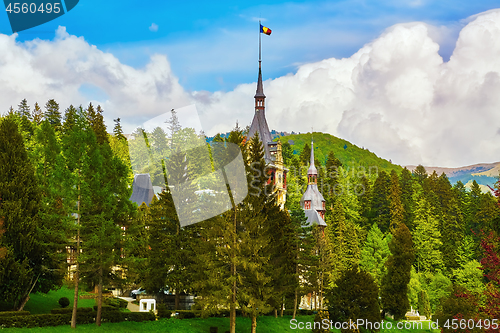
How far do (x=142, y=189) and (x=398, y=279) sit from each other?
42271 millimetres

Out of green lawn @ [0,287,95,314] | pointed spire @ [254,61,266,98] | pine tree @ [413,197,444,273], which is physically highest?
pointed spire @ [254,61,266,98]

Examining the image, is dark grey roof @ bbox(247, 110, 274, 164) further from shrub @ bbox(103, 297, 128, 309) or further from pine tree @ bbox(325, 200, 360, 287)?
shrub @ bbox(103, 297, 128, 309)

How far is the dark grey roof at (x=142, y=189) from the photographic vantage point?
278 ft

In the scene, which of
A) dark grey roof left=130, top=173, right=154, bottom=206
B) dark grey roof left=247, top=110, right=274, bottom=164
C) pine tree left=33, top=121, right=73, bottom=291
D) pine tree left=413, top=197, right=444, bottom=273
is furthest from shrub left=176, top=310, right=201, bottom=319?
pine tree left=413, top=197, right=444, bottom=273

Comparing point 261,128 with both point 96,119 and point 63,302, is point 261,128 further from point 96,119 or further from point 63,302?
point 63,302

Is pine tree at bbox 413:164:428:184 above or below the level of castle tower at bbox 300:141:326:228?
above

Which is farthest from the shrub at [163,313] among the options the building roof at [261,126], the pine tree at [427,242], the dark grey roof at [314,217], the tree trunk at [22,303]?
the pine tree at [427,242]

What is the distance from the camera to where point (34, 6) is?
3083cm

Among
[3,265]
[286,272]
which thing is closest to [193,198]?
[286,272]

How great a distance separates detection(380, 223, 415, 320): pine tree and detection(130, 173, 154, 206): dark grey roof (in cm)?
3883

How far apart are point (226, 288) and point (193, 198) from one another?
440 inches

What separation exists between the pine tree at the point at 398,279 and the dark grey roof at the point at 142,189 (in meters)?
38.8

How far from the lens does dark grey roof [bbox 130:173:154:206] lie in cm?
8488

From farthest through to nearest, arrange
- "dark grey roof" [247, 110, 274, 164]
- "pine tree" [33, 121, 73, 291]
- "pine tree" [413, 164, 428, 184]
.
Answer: "pine tree" [413, 164, 428, 184], "dark grey roof" [247, 110, 274, 164], "pine tree" [33, 121, 73, 291]
